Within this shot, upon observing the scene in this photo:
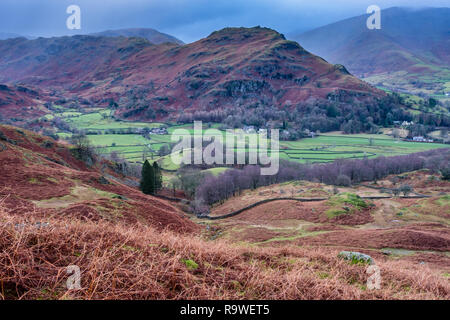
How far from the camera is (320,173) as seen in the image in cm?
6450

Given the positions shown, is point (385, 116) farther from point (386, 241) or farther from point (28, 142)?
point (28, 142)

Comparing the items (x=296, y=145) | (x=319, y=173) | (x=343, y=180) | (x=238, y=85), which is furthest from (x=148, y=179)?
(x=238, y=85)

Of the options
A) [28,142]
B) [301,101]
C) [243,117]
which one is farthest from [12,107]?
[301,101]

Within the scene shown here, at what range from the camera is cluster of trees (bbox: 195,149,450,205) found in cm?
5353

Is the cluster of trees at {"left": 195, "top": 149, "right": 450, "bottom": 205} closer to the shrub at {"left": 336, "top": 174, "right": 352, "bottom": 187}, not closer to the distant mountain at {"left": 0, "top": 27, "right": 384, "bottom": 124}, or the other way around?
the shrub at {"left": 336, "top": 174, "right": 352, "bottom": 187}

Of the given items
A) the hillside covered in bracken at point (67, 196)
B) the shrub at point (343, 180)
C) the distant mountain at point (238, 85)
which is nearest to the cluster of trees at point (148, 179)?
the hillside covered in bracken at point (67, 196)

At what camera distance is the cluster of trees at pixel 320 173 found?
53531 mm

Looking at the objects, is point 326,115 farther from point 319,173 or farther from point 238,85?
point 319,173

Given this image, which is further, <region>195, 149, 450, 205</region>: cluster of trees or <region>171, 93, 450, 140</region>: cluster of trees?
<region>171, 93, 450, 140</region>: cluster of trees

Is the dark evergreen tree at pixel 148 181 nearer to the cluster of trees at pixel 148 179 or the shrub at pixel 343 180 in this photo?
the cluster of trees at pixel 148 179

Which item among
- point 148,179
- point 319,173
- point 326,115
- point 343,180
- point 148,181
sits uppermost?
point 326,115

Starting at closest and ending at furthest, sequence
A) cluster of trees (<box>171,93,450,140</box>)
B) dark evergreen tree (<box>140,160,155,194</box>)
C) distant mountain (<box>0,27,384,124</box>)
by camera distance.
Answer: dark evergreen tree (<box>140,160,155,194</box>) → cluster of trees (<box>171,93,450,140</box>) → distant mountain (<box>0,27,384,124</box>)

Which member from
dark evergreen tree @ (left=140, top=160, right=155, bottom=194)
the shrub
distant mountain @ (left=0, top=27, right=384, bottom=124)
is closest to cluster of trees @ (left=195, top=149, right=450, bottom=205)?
the shrub
